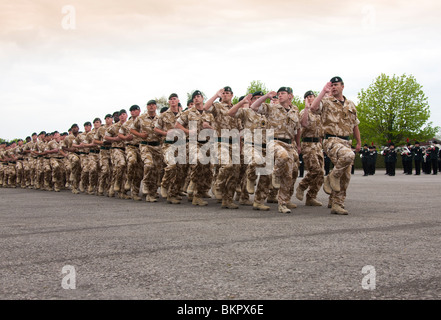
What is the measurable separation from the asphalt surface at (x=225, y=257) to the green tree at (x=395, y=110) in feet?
185

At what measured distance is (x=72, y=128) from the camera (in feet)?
62.4

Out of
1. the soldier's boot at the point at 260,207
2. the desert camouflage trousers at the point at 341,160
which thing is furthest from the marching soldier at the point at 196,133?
the desert camouflage trousers at the point at 341,160

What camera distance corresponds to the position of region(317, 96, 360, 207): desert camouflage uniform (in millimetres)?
8945

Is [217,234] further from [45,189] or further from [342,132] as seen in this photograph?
[45,189]

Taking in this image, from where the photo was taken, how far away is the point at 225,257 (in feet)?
16.5

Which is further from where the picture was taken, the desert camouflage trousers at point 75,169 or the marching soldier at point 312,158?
the desert camouflage trousers at point 75,169

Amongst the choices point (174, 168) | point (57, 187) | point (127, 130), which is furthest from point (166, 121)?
point (57, 187)

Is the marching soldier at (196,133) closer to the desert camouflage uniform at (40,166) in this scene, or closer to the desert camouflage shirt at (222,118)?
the desert camouflage shirt at (222,118)

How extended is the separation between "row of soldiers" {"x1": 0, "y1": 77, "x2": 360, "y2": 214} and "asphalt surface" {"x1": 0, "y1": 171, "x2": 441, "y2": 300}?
4.08 ft

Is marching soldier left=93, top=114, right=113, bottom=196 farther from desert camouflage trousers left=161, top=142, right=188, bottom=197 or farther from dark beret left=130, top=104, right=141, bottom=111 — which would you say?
desert camouflage trousers left=161, top=142, right=188, bottom=197

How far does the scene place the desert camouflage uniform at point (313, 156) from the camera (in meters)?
10.5

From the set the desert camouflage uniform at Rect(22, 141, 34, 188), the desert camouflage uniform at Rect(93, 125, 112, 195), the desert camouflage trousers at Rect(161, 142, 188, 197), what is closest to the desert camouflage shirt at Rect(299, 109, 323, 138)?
the desert camouflage trousers at Rect(161, 142, 188, 197)

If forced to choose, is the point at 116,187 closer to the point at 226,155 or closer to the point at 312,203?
the point at 226,155

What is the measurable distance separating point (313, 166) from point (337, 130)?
1.57 meters
